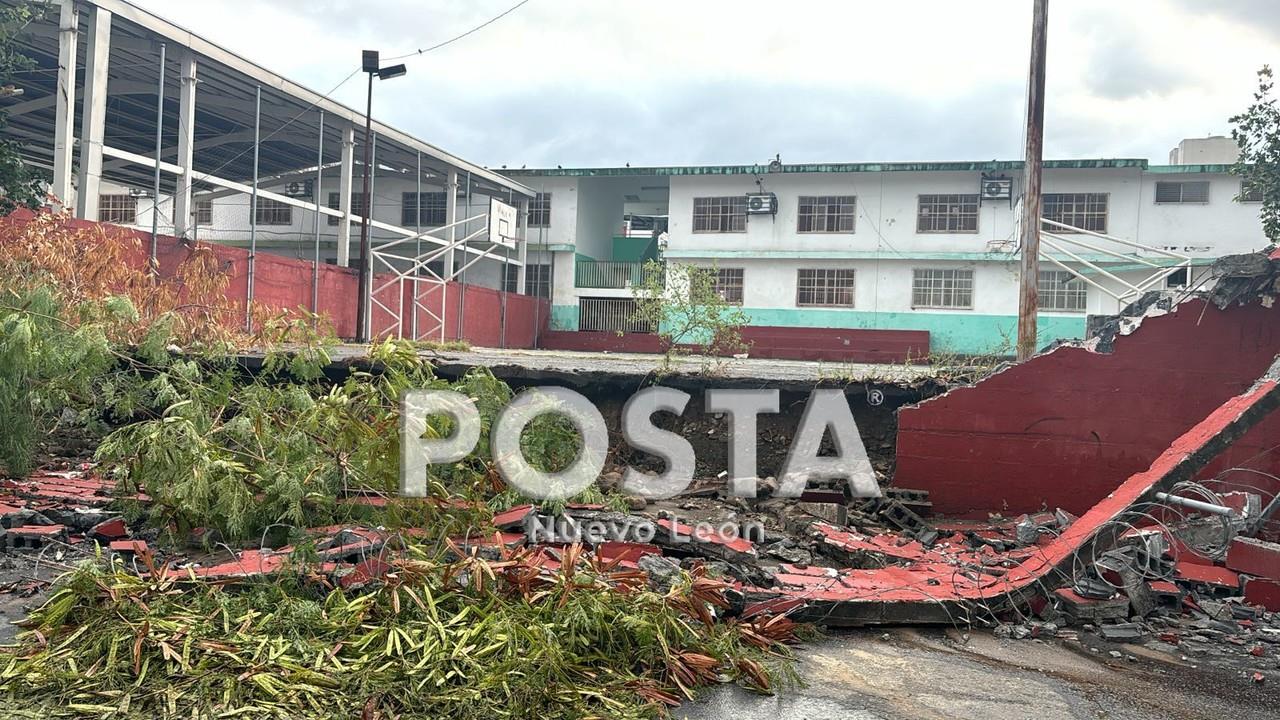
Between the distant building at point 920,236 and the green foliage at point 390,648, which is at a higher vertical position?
the distant building at point 920,236

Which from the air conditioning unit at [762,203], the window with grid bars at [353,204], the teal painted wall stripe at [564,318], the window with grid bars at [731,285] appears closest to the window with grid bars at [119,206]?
the window with grid bars at [353,204]

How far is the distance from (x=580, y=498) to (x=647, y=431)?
321 cm

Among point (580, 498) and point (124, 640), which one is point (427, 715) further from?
point (580, 498)

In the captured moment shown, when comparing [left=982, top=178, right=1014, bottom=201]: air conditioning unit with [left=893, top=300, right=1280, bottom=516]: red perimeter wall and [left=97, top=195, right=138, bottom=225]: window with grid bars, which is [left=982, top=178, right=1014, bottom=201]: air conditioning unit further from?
[left=97, top=195, right=138, bottom=225]: window with grid bars

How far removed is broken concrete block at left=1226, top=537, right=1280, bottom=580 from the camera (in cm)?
583

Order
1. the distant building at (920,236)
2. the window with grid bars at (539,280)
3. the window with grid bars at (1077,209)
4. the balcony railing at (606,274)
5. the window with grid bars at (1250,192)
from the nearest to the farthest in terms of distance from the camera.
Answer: the window with grid bars at (1250,192)
the distant building at (920,236)
the window with grid bars at (1077,209)
the balcony railing at (606,274)
the window with grid bars at (539,280)

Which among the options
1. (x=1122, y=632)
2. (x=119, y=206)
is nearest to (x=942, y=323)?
(x=1122, y=632)

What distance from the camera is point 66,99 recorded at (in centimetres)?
1327

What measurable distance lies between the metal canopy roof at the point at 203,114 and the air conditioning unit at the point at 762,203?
22.7 feet

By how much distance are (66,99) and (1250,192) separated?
2298 centimetres

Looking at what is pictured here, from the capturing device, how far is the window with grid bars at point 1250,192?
19.2m

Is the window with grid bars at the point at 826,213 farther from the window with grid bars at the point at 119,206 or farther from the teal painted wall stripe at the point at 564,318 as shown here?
the window with grid bars at the point at 119,206

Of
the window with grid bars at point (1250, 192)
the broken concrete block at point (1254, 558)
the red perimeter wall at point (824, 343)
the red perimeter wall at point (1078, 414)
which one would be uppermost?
the window with grid bars at point (1250, 192)

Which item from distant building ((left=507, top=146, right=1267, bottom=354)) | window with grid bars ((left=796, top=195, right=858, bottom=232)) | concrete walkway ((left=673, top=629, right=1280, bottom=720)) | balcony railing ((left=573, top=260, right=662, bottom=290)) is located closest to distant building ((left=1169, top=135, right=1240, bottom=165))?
distant building ((left=507, top=146, right=1267, bottom=354))
